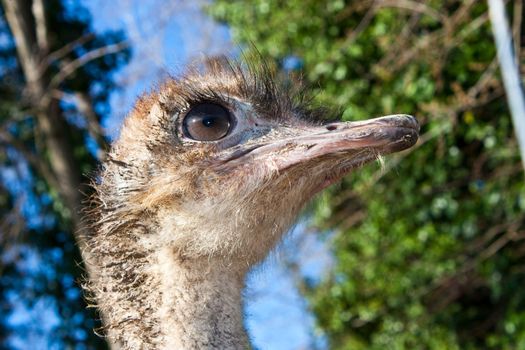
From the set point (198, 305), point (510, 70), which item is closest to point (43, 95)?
point (510, 70)

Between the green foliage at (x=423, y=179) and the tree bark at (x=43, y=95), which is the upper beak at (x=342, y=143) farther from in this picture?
the tree bark at (x=43, y=95)

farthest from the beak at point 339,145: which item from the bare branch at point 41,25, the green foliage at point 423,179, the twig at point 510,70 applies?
the bare branch at point 41,25

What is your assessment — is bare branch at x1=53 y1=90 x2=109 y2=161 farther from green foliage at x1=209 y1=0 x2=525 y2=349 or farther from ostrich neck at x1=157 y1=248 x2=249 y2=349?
ostrich neck at x1=157 y1=248 x2=249 y2=349

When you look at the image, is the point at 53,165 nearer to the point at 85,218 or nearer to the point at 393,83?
the point at 393,83

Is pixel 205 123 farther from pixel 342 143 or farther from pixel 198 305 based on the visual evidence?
pixel 198 305

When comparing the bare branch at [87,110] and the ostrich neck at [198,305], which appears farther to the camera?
the bare branch at [87,110]

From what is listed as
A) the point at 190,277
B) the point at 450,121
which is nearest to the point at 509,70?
the point at 450,121

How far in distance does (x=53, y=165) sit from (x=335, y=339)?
3455 millimetres

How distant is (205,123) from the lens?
9.09 ft

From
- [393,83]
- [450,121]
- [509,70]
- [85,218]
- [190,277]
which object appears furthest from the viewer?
[393,83]

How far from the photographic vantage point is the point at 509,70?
5066 millimetres

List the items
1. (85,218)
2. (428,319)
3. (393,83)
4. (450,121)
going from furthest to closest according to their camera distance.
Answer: (428,319) < (393,83) < (450,121) < (85,218)

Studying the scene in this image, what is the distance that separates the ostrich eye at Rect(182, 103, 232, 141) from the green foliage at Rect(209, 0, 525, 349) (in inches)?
131

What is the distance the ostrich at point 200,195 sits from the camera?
2.56 m
